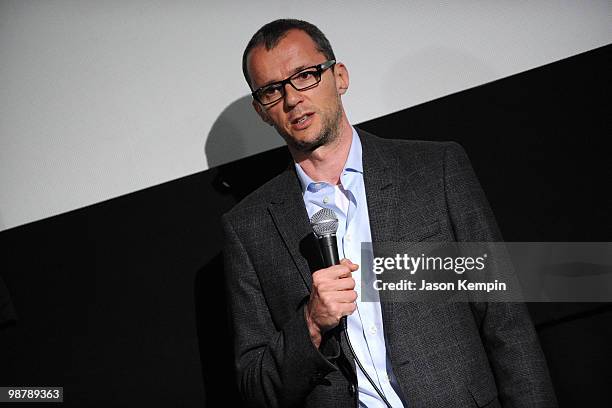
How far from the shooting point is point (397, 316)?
1741 millimetres

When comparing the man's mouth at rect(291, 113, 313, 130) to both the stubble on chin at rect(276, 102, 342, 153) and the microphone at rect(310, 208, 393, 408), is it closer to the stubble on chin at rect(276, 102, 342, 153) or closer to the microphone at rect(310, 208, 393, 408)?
the stubble on chin at rect(276, 102, 342, 153)

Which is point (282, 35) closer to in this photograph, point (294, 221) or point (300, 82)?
point (300, 82)

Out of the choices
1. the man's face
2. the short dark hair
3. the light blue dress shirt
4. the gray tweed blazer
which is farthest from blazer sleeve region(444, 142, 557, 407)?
the short dark hair

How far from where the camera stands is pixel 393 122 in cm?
230

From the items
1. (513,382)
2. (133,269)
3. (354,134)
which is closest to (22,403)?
(133,269)

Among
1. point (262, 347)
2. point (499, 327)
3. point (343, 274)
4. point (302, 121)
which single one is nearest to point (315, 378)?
point (262, 347)

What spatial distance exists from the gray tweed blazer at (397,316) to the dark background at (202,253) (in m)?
0.36

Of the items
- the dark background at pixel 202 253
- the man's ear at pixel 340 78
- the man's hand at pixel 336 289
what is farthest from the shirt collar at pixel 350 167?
the man's hand at pixel 336 289

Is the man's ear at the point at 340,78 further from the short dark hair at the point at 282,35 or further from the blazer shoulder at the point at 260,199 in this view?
the blazer shoulder at the point at 260,199

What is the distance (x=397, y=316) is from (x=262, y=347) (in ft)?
1.40

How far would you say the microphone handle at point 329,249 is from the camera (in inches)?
61.3

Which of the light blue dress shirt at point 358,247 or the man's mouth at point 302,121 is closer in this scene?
the light blue dress shirt at point 358,247

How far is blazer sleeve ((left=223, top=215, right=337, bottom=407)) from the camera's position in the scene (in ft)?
5.56

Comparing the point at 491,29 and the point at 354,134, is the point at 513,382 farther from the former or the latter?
the point at 491,29
